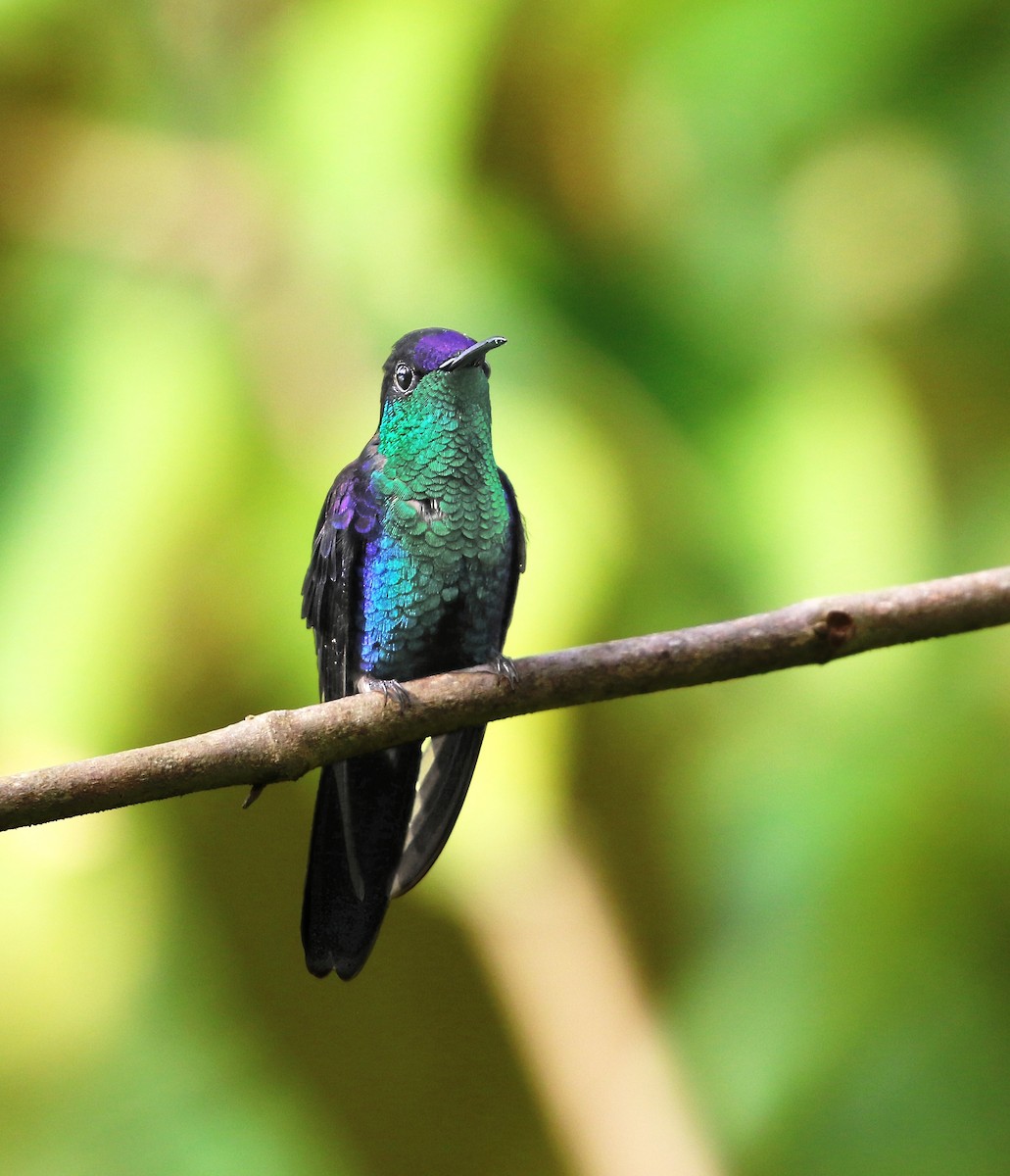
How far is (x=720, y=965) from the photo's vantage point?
311 cm

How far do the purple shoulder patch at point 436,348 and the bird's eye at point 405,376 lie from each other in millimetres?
26

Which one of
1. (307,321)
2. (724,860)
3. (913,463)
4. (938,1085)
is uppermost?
(307,321)

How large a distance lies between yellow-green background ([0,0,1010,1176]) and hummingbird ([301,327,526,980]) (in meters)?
0.63

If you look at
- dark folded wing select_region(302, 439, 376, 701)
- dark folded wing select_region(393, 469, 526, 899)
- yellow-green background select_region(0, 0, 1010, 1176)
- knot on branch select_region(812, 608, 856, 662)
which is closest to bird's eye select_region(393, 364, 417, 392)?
dark folded wing select_region(302, 439, 376, 701)

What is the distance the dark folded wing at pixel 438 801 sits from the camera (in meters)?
1.86

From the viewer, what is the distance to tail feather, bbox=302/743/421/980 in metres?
1.71

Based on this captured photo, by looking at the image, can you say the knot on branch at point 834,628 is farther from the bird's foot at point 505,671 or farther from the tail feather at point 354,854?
the tail feather at point 354,854

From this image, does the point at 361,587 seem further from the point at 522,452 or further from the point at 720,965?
the point at 720,965

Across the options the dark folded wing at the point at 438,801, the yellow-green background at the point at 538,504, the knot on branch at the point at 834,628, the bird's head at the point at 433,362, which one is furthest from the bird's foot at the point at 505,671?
the yellow-green background at the point at 538,504

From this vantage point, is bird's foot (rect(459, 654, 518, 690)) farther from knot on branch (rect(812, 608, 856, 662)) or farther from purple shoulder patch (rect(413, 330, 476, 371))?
purple shoulder patch (rect(413, 330, 476, 371))

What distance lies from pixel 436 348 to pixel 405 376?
0.08m

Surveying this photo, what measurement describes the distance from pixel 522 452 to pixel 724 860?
1144mm

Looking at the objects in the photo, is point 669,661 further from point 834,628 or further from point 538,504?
point 538,504

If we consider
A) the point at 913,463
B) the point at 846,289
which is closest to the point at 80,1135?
the point at 913,463
